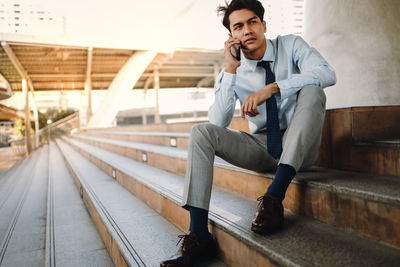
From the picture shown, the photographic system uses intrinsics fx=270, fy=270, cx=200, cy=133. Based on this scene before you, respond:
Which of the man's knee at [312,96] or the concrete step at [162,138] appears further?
the concrete step at [162,138]

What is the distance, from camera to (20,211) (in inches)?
97.5

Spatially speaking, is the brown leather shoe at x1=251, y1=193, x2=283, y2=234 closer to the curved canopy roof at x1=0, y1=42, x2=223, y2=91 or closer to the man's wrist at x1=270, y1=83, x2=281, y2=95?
the man's wrist at x1=270, y1=83, x2=281, y2=95

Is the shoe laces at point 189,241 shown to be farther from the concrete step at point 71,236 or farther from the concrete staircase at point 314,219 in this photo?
the concrete step at point 71,236

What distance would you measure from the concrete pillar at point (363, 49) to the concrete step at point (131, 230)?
1428 millimetres

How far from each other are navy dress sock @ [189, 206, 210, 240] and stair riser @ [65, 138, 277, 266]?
3.1 inches

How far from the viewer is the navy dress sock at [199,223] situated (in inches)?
39.2

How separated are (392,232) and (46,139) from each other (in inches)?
595

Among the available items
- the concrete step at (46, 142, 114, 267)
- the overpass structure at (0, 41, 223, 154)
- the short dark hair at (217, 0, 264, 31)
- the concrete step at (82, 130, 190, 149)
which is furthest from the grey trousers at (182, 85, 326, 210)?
the overpass structure at (0, 41, 223, 154)

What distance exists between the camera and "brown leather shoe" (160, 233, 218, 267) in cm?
93

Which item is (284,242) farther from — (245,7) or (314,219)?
(245,7)

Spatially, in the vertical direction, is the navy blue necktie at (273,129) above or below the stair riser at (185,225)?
above

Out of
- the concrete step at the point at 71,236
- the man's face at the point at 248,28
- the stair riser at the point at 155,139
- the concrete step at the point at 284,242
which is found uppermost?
the man's face at the point at 248,28

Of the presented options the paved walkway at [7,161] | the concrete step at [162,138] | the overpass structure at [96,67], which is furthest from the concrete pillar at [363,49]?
the overpass structure at [96,67]

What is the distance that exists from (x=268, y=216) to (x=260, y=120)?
1.86ft
